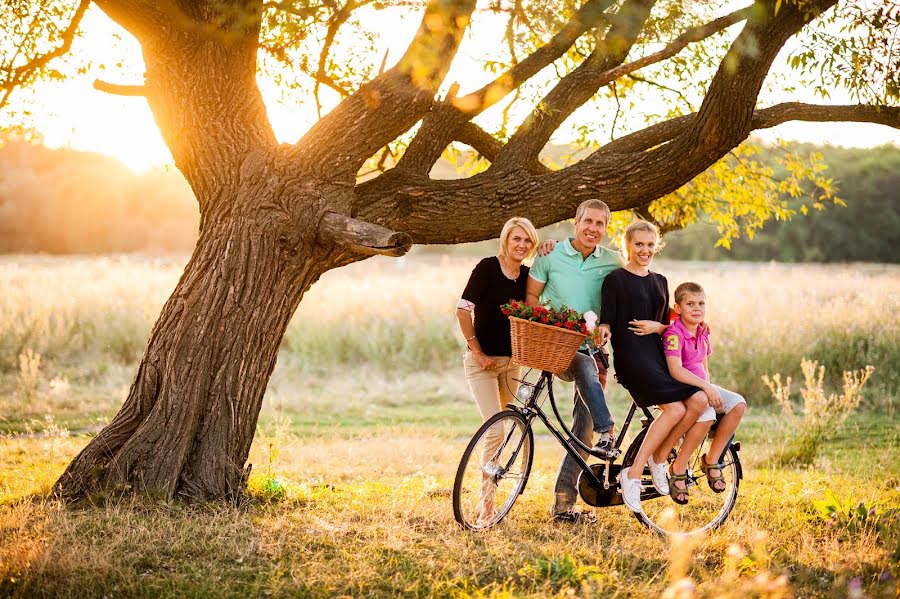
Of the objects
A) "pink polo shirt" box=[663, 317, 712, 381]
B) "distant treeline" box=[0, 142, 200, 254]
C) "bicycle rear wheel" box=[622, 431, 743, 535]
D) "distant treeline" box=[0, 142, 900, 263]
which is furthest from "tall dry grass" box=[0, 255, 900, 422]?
"distant treeline" box=[0, 142, 900, 263]

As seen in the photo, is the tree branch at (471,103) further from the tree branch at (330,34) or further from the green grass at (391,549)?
the green grass at (391,549)

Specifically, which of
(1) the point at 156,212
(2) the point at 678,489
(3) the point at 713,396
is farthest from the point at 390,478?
(1) the point at 156,212

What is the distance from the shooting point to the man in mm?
5324

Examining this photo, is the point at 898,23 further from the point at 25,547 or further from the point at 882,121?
the point at 25,547

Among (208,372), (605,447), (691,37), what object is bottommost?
(605,447)

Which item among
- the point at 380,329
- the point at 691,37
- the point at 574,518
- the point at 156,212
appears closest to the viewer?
the point at 574,518

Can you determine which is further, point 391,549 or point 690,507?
point 690,507

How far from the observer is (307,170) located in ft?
19.9

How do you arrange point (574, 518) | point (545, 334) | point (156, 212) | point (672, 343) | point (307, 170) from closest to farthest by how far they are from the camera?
point (545, 334)
point (672, 343)
point (574, 518)
point (307, 170)
point (156, 212)

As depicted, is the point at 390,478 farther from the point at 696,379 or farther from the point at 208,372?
the point at 696,379

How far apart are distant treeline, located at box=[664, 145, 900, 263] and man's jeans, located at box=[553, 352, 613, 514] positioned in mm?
31307

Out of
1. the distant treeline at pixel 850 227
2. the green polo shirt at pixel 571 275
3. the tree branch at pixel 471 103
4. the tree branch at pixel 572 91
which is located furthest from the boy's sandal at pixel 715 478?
the distant treeline at pixel 850 227

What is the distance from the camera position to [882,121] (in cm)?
629

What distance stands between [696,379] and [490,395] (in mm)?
1264
